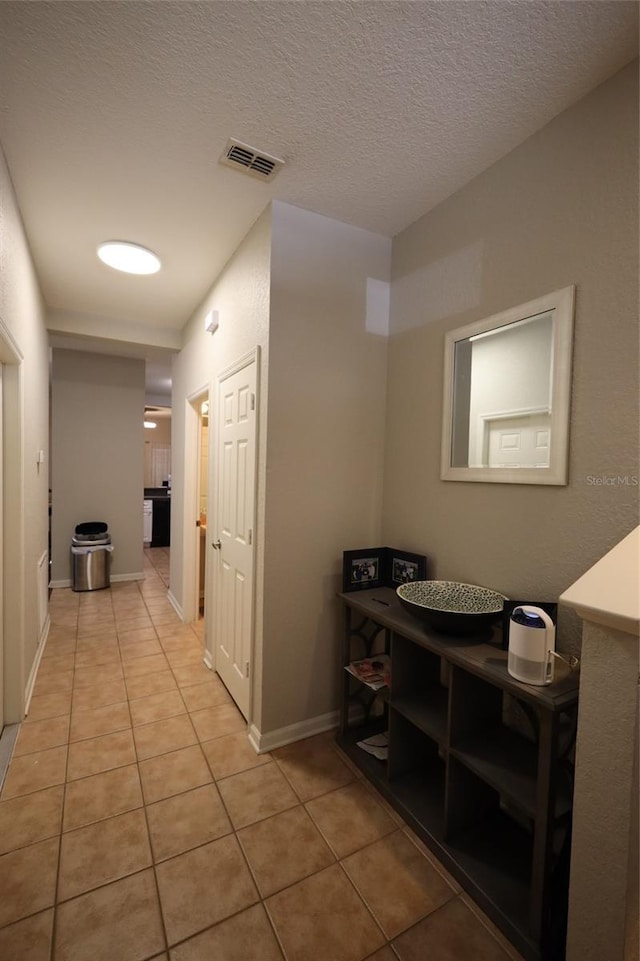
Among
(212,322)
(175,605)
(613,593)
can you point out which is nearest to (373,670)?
(613,593)

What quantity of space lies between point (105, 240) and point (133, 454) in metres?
3.09

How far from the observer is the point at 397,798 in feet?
5.63

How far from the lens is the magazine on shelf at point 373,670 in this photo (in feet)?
6.53

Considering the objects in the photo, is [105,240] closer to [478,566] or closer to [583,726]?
[478,566]

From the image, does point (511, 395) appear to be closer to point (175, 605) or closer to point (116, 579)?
point (175, 605)

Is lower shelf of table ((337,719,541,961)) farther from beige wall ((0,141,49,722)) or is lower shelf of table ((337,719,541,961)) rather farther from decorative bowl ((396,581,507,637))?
beige wall ((0,141,49,722))

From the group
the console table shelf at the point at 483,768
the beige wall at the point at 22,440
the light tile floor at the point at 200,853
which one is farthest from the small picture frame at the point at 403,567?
the beige wall at the point at 22,440

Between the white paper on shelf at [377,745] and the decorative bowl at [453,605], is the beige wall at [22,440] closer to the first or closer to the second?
the white paper on shelf at [377,745]

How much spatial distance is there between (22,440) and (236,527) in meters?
1.27

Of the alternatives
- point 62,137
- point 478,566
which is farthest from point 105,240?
point 478,566

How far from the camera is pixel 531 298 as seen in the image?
1.60m

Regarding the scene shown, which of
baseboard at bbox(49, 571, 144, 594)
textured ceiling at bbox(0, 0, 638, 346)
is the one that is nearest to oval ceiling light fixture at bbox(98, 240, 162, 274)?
textured ceiling at bbox(0, 0, 638, 346)

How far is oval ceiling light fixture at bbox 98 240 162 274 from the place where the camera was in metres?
2.44

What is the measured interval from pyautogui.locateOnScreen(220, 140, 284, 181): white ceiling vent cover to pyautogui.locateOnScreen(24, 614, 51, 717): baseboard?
2.95 meters
